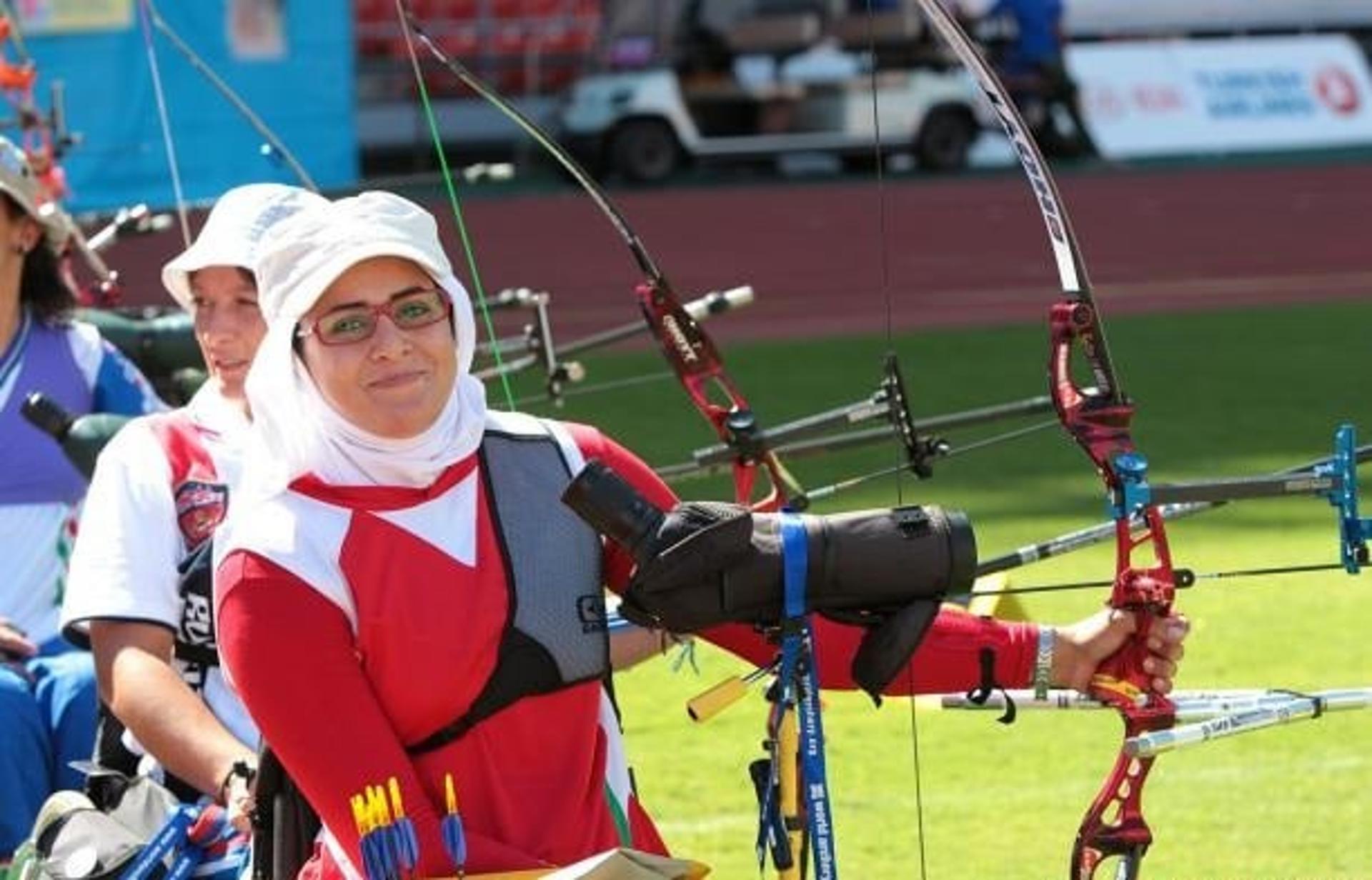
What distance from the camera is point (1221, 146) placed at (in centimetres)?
Result: 2750

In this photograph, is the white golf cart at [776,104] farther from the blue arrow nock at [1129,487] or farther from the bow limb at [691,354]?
the blue arrow nock at [1129,487]

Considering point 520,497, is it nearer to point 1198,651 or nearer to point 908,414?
point 908,414

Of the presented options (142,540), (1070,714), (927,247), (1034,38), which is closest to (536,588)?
(142,540)

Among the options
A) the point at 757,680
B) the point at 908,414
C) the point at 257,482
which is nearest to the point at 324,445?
the point at 257,482

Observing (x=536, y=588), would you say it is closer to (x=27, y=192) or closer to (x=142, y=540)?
(x=142, y=540)

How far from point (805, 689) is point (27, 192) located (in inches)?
121

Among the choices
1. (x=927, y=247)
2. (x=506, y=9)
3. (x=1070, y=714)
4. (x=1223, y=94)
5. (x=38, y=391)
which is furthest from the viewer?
(x=1223, y=94)

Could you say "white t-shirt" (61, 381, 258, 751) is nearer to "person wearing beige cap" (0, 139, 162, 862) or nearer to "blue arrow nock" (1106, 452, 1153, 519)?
"person wearing beige cap" (0, 139, 162, 862)

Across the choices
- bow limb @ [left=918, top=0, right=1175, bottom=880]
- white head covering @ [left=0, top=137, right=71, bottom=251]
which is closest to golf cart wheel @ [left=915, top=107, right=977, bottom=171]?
white head covering @ [left=0, top=137, right=71, bottom=251]

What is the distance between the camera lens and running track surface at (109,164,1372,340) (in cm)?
1783

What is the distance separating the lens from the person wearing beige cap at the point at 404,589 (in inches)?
137

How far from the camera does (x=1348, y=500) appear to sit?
3850 mm

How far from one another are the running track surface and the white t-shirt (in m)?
11.0

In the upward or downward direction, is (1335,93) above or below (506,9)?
below
